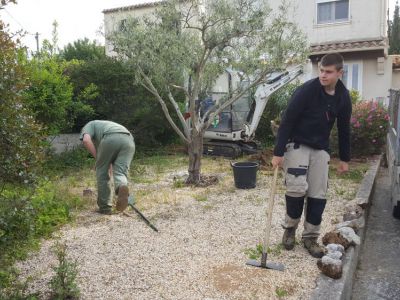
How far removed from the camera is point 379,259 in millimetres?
4637

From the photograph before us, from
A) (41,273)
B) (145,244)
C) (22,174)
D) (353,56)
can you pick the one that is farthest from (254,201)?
(353,56)

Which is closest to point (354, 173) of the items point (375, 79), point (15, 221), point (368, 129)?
point (368, 129)

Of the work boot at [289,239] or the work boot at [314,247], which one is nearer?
the work boot at [314,247]

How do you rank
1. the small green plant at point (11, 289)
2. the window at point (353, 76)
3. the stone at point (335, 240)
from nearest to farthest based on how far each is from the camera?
the small green plant at point (11, 289) → the stone at point (335, 240) → the window at point (353, 76)

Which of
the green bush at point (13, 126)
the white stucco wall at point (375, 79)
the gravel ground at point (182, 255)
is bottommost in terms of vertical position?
the gravel ground at point (182, 255)

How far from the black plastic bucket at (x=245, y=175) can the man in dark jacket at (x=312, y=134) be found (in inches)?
115

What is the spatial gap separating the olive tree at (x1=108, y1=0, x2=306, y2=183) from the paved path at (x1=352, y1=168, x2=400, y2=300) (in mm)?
2939

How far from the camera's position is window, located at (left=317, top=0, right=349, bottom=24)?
16.4 metres

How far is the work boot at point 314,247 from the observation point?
414cm

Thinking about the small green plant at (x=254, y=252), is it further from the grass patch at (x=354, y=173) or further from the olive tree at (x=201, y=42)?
the grass patch at (x=354, y=173)

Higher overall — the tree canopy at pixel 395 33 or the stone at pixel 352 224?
the tree canopy at pixel 395 33

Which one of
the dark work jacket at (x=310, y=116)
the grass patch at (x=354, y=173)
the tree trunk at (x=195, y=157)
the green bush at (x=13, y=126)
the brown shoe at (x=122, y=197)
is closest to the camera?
the green bush at (x=13, y=126)

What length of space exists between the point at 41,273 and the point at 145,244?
112 centimetres

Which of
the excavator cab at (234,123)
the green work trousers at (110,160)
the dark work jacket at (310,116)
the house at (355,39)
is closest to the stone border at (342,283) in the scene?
the dark work jacket at (310,116)
